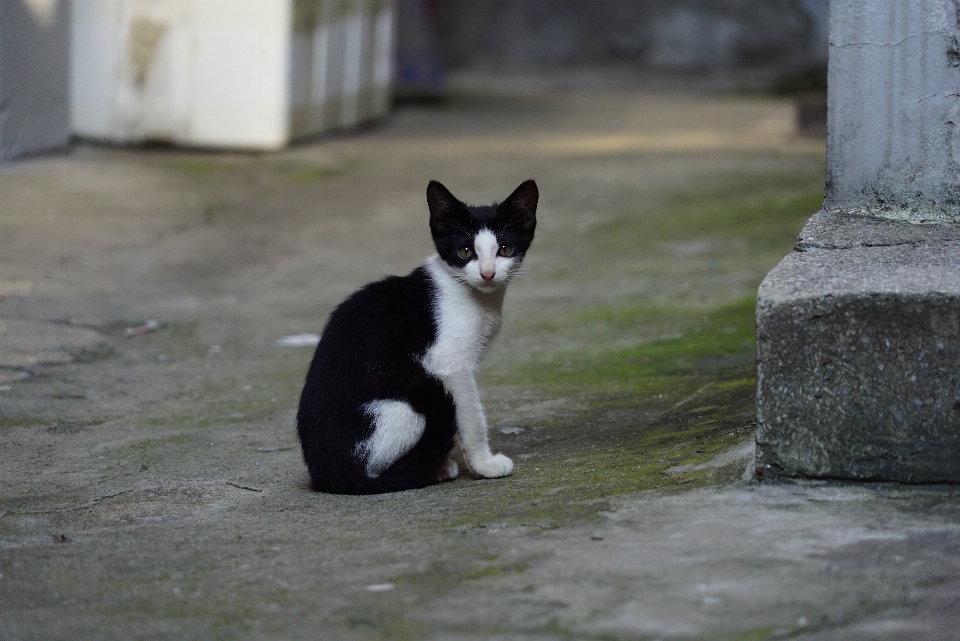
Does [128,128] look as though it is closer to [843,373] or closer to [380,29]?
[380,29]

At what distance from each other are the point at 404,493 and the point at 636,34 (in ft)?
52.3

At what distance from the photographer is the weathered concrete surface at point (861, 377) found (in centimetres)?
279

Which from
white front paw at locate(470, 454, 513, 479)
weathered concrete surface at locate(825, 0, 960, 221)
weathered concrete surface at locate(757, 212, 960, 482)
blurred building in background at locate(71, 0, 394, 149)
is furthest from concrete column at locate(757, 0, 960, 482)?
blurred building in background at locate(71, 0, 394, 149)

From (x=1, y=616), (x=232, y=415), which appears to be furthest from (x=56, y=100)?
(x=1, y=616)

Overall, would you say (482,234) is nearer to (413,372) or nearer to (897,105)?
(413,372)

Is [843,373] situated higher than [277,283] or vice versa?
[843,373]

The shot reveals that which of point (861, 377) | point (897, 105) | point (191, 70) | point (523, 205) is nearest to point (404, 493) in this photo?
point (523, 205)

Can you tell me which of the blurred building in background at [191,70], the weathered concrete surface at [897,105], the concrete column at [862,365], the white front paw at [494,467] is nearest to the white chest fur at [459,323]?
the white front paw at [494,467]

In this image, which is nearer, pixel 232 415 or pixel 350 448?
pixel 350 448

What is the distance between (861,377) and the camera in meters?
2.83

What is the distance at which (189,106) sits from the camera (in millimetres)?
10328

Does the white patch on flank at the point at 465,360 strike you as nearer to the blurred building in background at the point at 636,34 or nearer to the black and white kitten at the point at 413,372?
the black and white kitten at the point at 413,372

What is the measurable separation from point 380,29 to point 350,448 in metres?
9.75

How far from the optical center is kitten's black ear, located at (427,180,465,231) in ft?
11.5
